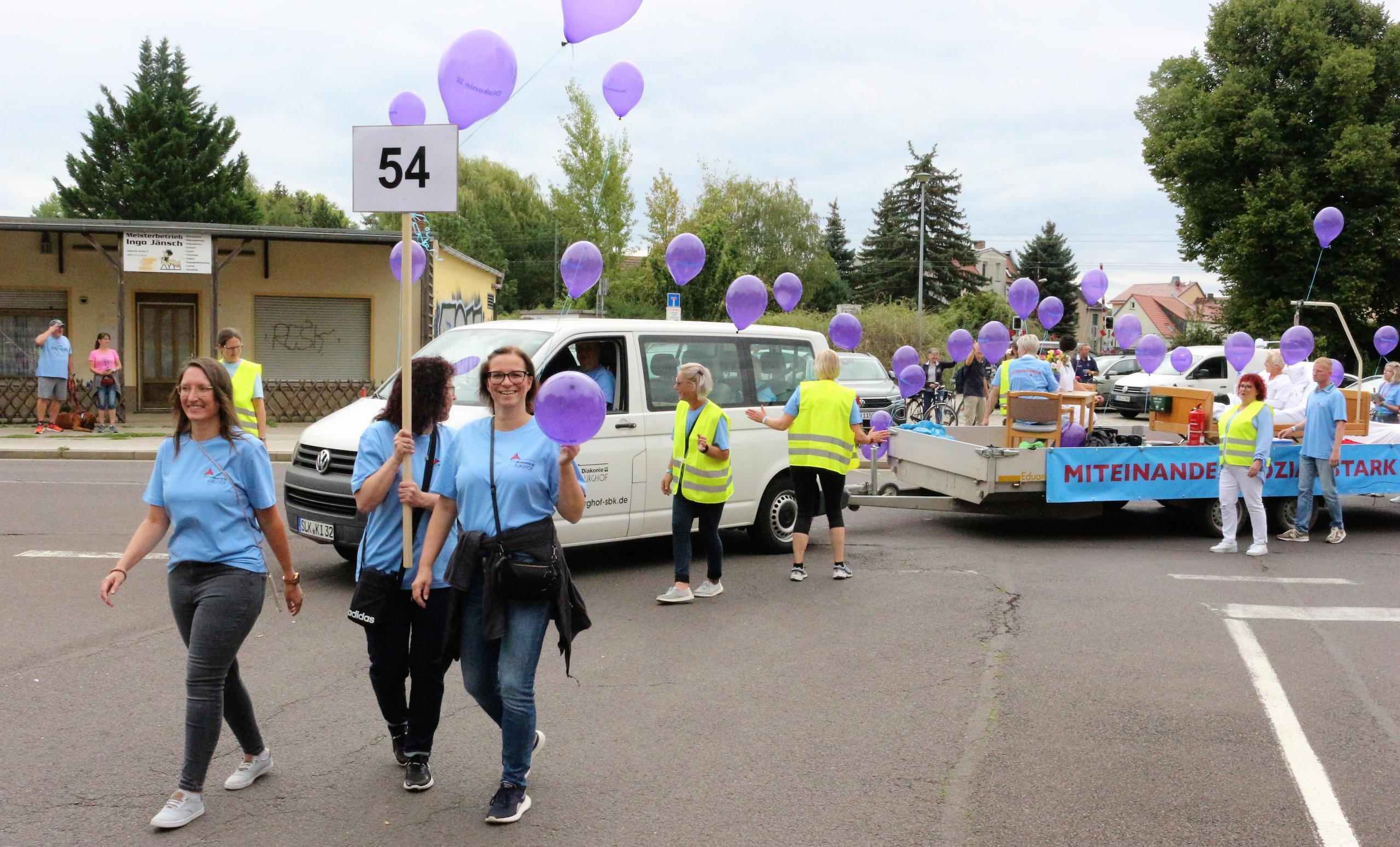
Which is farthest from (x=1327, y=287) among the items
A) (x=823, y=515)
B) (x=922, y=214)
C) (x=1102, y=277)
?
(x=823, y=515)

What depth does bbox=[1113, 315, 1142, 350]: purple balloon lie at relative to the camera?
1414cm

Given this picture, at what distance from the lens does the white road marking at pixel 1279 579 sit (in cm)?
882

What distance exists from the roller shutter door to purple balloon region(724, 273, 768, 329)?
15602mm

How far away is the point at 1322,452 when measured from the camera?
10.5 m

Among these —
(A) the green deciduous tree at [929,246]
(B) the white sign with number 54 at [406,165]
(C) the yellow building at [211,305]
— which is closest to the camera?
(B) the white sign with number 54 at [406,165]

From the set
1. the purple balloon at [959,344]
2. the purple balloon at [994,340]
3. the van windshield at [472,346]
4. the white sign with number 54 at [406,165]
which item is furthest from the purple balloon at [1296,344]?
the white sign with number 54 at [406,165]

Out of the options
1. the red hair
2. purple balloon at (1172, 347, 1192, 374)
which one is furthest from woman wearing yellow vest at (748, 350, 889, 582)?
purple balloon at (1172, 347, 1192, 374)

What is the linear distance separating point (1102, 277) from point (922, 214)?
2834cm

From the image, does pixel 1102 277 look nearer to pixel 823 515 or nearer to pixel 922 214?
pixel 823 515

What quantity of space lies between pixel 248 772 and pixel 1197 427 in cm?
1028

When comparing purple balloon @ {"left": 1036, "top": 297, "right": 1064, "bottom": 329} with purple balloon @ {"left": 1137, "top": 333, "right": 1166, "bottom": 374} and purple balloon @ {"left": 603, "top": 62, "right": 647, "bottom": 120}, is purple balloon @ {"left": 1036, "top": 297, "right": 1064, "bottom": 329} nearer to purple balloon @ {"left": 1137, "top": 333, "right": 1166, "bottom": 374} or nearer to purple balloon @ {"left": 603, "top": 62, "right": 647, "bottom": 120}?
purple balloon @ {"left": 1137, "top": 333, "right": 1166, "bottom": 374}

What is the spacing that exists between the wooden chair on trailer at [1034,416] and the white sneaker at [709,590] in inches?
163

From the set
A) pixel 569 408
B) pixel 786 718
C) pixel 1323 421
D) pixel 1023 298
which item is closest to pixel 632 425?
pixel 786 718

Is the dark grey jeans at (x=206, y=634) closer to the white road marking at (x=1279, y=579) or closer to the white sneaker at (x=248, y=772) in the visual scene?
the white sneaker at (x=248, y=772)
